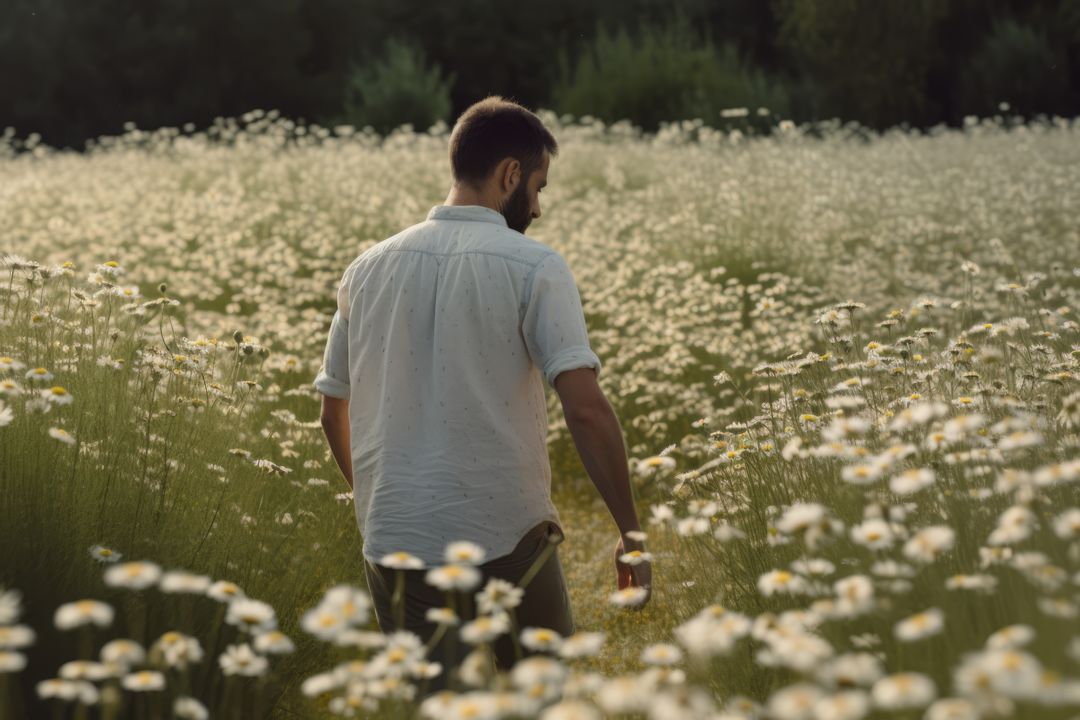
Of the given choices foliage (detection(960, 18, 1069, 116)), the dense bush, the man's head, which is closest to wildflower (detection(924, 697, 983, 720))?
the man's head

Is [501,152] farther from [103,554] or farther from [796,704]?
[796,704]

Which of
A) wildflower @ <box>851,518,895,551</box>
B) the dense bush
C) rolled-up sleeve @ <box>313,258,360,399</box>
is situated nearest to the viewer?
wildflower @ <box>851,518,895,551</box>

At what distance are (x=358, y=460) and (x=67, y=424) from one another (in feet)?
3.95

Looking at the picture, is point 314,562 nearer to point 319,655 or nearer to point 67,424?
point 319,655

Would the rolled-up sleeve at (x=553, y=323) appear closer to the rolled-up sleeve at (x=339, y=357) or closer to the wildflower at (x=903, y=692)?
the rolled-up sleeve at (x=339, y=357)

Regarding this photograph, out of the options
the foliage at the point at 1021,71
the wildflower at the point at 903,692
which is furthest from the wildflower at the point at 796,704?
the foliage at the point at 1021,71

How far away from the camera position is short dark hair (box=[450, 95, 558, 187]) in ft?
10.2

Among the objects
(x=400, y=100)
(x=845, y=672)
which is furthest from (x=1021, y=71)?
(x=845, y=672)

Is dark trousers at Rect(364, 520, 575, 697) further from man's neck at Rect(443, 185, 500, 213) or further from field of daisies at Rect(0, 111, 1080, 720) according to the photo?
man's neck at Rect(443, 185, 500, 213)

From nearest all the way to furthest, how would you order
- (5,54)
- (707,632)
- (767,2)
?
(707,632) → (5,54) → (767,2)

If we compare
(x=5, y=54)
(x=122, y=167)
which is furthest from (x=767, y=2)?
(x=122, y=167)

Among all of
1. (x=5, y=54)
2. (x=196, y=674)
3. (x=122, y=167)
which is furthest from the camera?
(x=5, y=54)

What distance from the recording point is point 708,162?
1407 centimetres

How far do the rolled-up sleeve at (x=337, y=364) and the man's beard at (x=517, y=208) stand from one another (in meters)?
0.56
